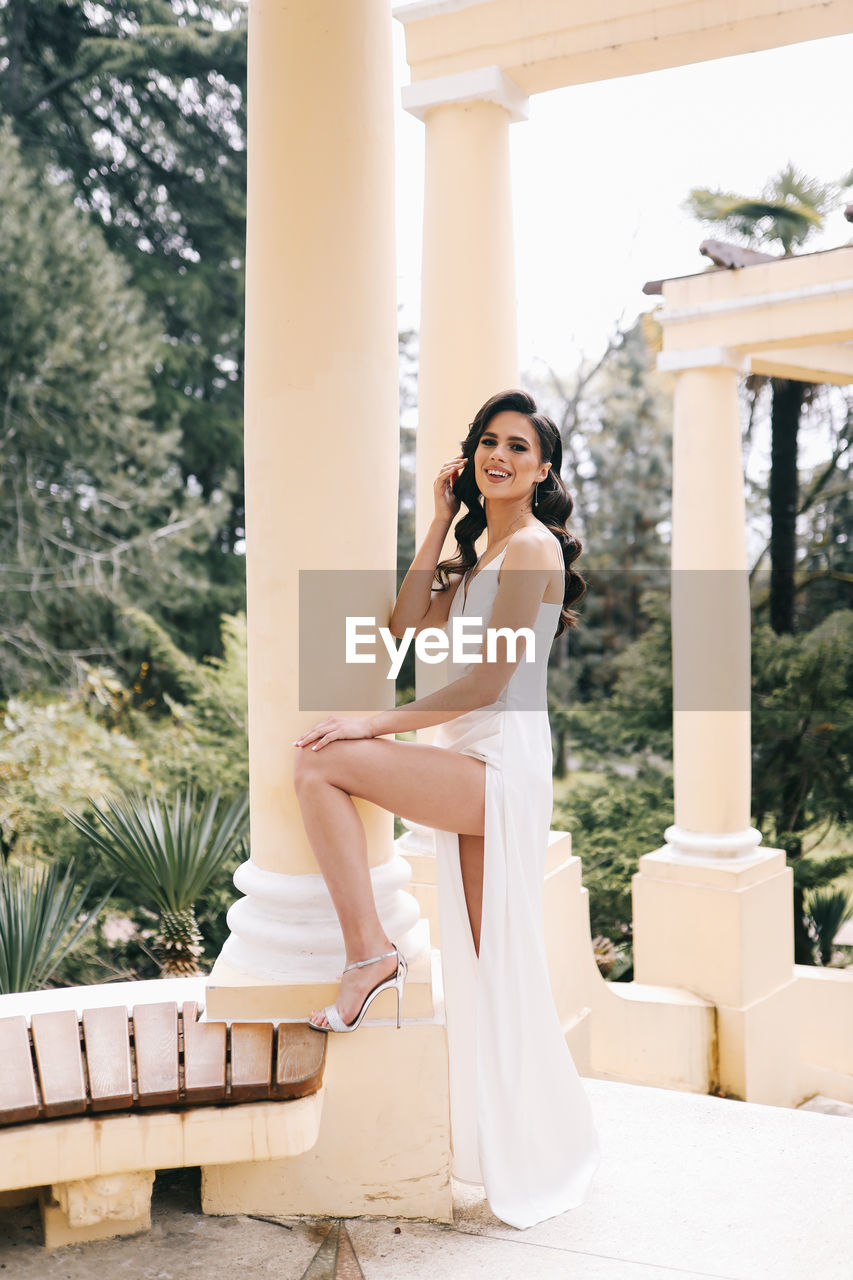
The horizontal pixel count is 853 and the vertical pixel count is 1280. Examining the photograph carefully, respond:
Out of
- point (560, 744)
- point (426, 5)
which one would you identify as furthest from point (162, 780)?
point (560, 744)

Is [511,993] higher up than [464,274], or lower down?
lower down

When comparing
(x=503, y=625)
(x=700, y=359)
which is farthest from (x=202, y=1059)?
(x=700, y=359)

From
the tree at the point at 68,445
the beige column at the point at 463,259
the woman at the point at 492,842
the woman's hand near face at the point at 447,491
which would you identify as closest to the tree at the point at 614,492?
the tree at the point at 68,445

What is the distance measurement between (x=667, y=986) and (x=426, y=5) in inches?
433

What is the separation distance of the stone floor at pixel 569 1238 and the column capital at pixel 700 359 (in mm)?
10173

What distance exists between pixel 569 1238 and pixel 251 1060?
1732 mm

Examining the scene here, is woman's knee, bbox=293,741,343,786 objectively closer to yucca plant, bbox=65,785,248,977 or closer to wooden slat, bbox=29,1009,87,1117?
wooden slat, bbox=29,1009,87,1117

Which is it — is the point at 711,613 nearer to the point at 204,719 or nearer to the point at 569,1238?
the point at 569,1238

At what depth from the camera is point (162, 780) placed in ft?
62.3

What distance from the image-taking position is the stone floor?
16.1ft

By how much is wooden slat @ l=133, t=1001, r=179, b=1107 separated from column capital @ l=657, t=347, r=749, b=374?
10.8 metres

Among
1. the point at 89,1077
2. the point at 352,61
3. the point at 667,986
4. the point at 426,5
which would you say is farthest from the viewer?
the point at 667,986

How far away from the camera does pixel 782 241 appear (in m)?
28.4

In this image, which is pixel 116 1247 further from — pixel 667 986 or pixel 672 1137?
pixel 667 986
